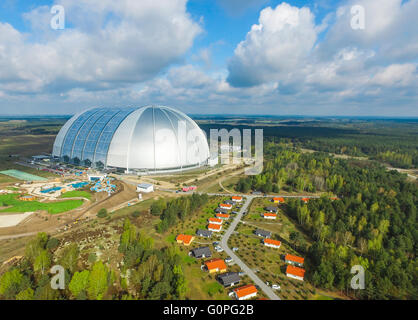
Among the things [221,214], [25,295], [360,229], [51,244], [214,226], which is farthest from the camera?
[221,214]

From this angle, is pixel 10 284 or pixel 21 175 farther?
pixel 21 175

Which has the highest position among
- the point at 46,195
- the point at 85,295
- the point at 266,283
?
the point at 46,195

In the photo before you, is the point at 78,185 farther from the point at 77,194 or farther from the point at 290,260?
the point at 290,260

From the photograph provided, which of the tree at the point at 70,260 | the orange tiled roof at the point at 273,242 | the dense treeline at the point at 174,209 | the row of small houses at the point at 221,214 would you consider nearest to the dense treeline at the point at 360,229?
the orange tiled roof at the point at 273,242

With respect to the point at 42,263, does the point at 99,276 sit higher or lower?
higher

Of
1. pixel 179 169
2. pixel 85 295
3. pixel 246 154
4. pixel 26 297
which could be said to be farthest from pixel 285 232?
pixel 246 154

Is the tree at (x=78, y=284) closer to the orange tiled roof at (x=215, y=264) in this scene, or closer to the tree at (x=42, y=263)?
the tree at (x=42, y=263)

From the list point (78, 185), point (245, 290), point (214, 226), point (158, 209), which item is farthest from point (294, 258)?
point (78, 185)
